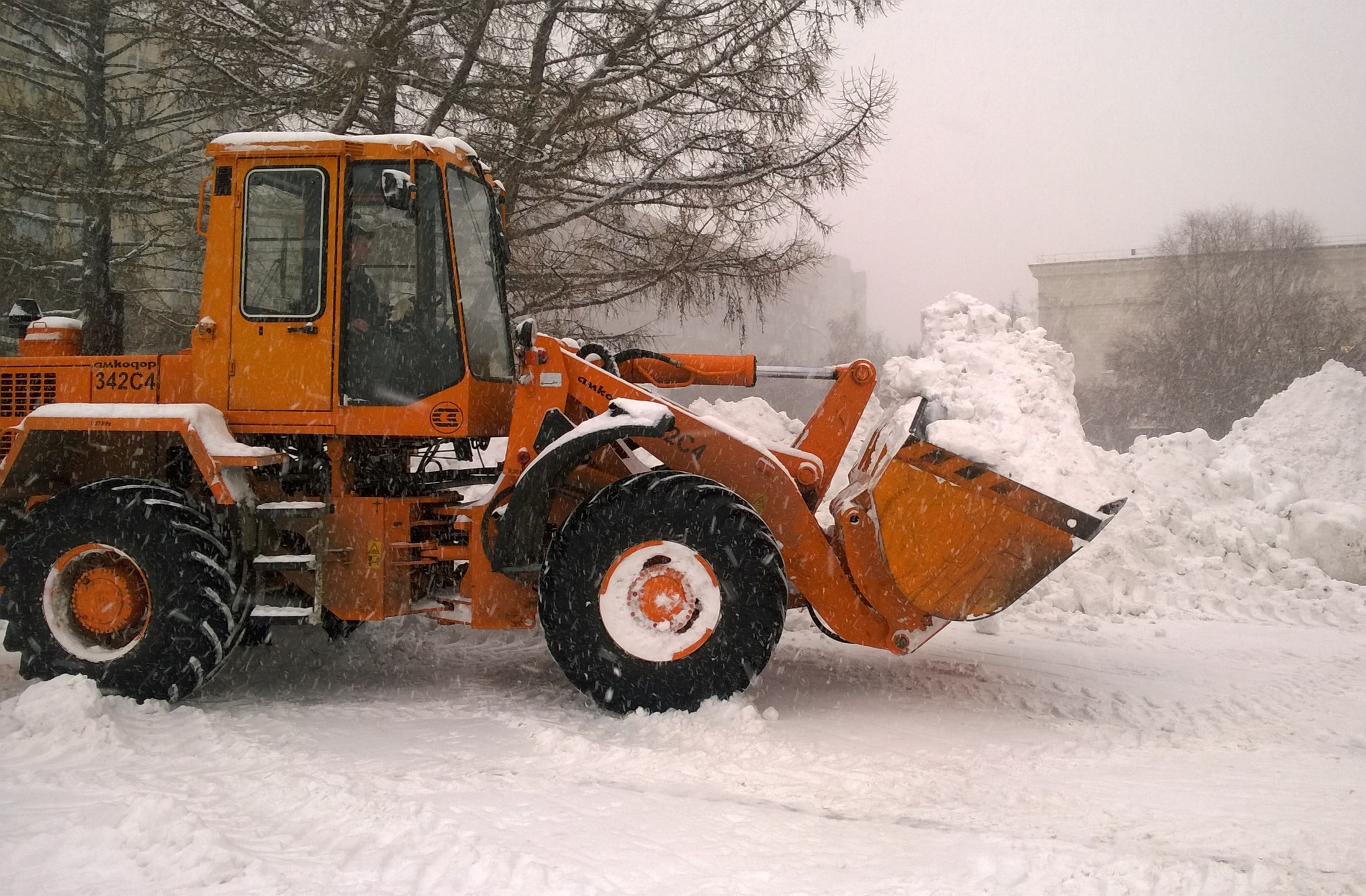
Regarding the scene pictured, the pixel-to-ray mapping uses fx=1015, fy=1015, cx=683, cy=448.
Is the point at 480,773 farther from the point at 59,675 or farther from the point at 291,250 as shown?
the point at 291,250

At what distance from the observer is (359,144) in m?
5.30

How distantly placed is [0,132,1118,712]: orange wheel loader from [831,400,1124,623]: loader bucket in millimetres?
11

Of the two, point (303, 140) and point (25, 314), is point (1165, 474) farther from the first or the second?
point (25, 314)

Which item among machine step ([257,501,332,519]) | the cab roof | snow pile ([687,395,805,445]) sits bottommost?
machine step ([257,501,332,519])

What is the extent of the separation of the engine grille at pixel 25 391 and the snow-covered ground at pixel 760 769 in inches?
60.0

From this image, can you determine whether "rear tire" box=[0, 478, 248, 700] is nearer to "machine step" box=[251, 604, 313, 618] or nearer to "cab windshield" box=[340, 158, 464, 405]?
"machine step" box=[251, 604, 313, 618]

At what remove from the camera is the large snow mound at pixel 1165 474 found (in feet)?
26.4

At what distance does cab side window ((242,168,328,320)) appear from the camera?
5.29 meters

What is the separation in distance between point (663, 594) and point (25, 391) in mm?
3741

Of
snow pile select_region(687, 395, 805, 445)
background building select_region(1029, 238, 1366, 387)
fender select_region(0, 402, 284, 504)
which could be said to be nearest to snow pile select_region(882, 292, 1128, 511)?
snow pile select_region(687, 395, 805, 445)

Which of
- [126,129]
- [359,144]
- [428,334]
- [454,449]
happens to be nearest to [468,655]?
[454,449]

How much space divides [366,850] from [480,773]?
2.78 feet

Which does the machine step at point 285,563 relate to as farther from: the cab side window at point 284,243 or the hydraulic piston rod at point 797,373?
the hydraulic piston rod at point 797,373

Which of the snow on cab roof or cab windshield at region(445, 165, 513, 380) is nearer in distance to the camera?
the snow on cab roof
